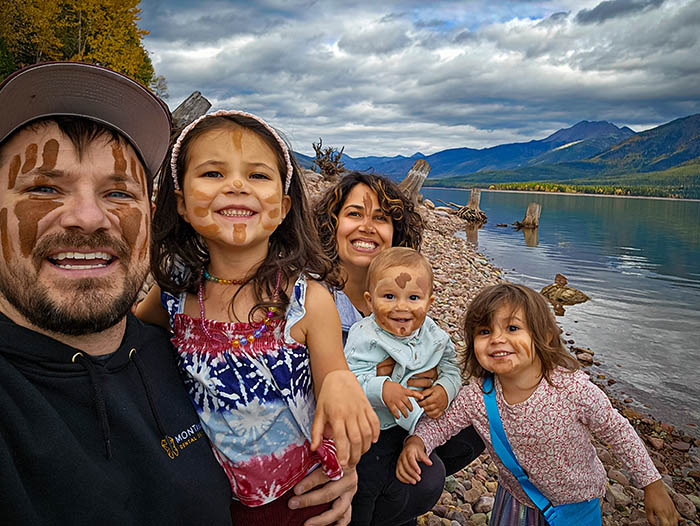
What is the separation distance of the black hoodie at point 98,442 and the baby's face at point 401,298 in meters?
1.29

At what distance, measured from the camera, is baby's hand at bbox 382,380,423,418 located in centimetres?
262

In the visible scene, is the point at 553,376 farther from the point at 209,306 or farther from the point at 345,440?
the point at 209,306

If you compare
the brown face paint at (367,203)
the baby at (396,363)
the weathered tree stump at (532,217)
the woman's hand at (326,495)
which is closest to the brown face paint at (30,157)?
the woman's hand at (326,495)

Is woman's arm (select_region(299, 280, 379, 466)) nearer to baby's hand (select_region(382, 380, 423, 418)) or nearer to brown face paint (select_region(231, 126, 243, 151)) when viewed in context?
baby's hand (select_region(382, 380, 423, 418))

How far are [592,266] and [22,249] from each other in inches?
846

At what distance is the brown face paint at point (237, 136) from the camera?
2.14m

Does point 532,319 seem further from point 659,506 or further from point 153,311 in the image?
point 153,311

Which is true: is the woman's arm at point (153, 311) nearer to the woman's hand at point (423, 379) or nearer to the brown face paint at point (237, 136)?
the brown face paint at point (237, 136)

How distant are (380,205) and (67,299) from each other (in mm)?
2390

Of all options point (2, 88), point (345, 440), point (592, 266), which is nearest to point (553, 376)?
point (345, 440)

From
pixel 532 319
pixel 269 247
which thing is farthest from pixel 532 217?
pixel 269 247

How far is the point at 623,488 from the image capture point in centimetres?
479

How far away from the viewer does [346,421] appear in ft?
5.98

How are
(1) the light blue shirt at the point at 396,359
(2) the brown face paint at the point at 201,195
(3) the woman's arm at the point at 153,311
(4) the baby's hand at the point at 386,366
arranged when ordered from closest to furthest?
(2) the brown face paint at the point at 201,195
(3) the woman's arm at the point at 153,311
(1) the light blue shirt at the point at 396,359
(4) the baby's hand at the point at 386,366
